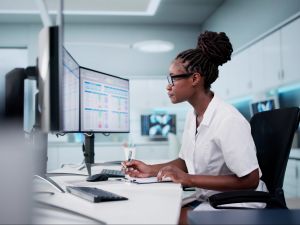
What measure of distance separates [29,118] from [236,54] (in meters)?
3.92

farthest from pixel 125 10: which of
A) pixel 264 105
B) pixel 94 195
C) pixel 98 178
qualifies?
pixel 94 195

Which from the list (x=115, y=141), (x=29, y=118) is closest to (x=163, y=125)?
(x=115, y=141)

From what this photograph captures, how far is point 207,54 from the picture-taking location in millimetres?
1604

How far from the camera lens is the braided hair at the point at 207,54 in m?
1.60

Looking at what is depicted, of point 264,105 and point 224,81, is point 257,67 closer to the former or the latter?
point 264,105

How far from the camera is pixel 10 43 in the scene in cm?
590

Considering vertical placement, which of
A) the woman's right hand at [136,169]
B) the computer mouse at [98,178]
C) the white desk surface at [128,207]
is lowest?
the white desk surface at [128,207]

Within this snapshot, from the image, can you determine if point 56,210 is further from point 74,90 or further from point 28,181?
point 74,90

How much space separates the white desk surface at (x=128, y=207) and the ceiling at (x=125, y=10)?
11.8 feet

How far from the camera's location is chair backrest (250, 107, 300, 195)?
4.46ft

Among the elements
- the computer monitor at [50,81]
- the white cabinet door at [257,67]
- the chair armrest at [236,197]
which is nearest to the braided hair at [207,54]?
the chair armrest at [236,197]

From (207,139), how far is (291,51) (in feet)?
7.08

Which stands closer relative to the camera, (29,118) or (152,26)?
(29,118)

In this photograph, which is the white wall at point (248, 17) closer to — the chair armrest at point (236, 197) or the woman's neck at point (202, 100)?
the woman's neck at point (202, 100)
